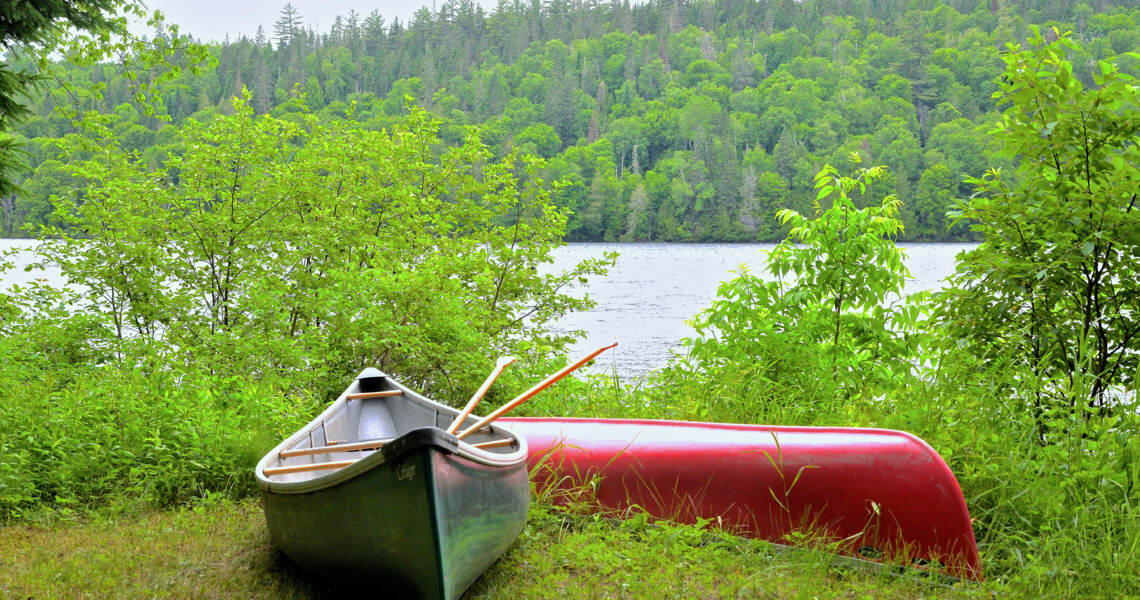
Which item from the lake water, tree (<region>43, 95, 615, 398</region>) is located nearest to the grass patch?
the lake water

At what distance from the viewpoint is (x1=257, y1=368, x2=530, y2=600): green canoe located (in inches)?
123

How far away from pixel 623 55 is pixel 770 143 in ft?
91.7

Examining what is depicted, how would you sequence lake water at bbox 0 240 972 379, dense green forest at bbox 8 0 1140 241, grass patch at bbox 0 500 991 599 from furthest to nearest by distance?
dense green forest at bbox 8 0 1140 241
lake water at bbox 0 240 972 379
grass patch at bbox 0 500 991 599

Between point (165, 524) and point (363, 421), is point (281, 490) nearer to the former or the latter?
point (165, 524)

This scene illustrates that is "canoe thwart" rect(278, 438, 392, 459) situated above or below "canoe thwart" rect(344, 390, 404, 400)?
below

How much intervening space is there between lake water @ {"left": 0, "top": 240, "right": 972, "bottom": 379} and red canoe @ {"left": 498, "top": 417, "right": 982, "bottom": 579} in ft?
4.67

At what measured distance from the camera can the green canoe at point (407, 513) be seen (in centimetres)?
313

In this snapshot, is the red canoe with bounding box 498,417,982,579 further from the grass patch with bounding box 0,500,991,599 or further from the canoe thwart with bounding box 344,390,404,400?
the canoe thwart with bounding box 344,390,404,400

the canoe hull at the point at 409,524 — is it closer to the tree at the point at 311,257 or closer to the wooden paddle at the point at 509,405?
the wooden paddle at the point at 509,405

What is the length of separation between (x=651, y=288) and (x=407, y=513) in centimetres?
3316

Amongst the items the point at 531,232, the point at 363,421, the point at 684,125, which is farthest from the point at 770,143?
the point at 363,421

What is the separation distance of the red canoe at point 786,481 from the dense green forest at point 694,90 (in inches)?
1116

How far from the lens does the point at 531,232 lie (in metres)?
8.98

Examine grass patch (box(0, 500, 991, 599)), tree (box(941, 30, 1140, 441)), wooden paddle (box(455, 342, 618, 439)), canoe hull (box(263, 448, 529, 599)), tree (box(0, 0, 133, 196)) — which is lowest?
grass patch (box(0, 500, 991, 599))
